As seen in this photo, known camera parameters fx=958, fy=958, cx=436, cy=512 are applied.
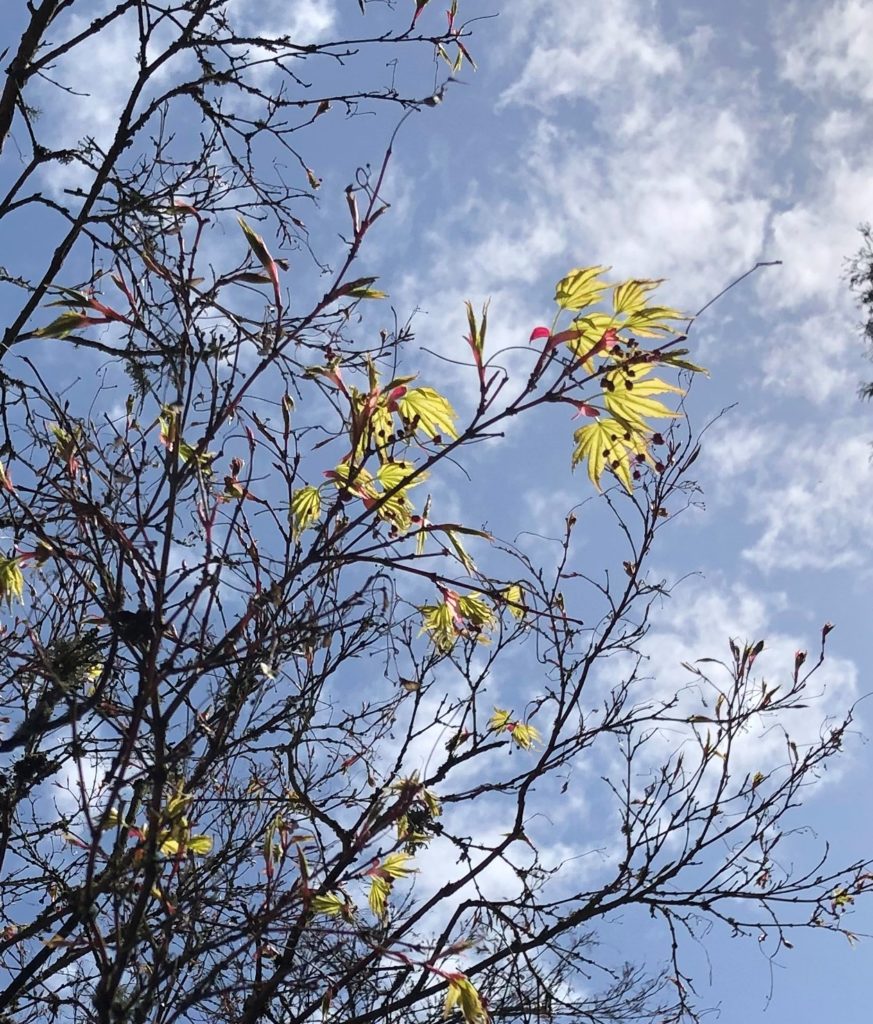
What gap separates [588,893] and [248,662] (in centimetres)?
176

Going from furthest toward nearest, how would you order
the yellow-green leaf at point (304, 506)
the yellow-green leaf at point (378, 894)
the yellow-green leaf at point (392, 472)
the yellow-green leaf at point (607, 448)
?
the yellow-green leaf at point (378, 894) → the yellow-green leaf at point (304, 506) → the yellow-green leaf at point (392, 472) → the yellow-green leaf at point (607, 448)

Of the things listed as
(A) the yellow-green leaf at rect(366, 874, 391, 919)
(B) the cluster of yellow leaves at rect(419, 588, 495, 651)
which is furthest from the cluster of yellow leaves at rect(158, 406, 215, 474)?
(A) the yellow-green leaf at rect(366, 874, 391, 919)

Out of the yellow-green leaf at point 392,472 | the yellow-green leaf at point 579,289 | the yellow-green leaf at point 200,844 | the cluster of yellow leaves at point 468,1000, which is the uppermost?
the yellow-green leaf at point 579,289

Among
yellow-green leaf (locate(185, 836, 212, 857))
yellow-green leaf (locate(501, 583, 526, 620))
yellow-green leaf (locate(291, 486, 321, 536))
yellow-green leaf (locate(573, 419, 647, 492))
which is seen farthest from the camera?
yellow-green leaf (locate(185, 836, 212, 857))

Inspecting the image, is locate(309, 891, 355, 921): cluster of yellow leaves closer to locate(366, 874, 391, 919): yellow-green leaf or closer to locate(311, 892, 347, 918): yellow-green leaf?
locate(311, 892, 347, 918): yellow-green leaf

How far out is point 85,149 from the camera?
304 cm

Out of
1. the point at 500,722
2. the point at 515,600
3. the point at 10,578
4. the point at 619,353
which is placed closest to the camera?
the point at 619,353

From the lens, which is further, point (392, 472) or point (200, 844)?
point (200, 844)

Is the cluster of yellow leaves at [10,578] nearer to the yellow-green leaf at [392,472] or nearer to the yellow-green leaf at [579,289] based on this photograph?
the yellow-green leaf at [392,472]

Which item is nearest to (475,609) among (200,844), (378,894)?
(200,844)

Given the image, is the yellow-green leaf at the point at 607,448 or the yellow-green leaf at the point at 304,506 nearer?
the yellow-green leaf at the point at 607,448

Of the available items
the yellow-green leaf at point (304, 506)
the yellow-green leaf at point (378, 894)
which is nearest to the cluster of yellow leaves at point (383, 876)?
the yellow-green leaf at point (378, 894)

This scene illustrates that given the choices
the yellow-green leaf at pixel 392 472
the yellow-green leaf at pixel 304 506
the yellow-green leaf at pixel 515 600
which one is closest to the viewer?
the yellow-green leaf at pixel 515 600

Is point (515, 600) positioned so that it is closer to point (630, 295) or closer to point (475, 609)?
point (475, 609)
